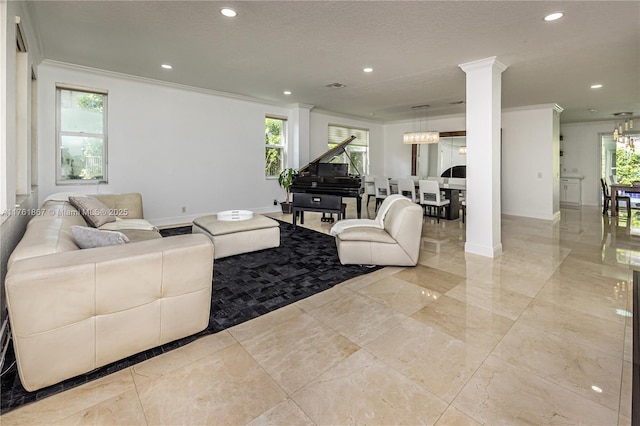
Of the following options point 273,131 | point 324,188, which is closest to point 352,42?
point 324,188

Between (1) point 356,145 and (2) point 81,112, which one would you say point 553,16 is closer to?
(2) point 81,112

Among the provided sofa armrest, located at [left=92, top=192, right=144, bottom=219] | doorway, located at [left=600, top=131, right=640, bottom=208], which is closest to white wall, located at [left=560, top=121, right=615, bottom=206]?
doorway, located at [left=600, top=131, right=640, bottom=208]

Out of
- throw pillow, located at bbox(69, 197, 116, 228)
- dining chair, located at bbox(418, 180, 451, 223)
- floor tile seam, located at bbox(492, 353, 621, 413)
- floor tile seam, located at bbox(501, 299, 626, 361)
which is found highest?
dining chair, located at bbox(418, 180, 451, 223)

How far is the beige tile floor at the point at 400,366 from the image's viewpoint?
147 centimetres

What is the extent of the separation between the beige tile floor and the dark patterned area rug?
0.33 feet

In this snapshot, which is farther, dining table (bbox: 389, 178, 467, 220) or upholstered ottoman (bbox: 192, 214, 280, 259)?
dining table (bbox: 389, 178, 467, 220)

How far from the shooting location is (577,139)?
9195 mm

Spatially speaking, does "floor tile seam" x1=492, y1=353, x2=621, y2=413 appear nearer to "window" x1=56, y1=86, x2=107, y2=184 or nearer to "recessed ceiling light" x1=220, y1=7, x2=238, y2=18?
"recessed ceiling light" x1=220, y1=7, x2=238, y2=18

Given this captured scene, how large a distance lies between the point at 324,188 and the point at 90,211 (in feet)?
11.5

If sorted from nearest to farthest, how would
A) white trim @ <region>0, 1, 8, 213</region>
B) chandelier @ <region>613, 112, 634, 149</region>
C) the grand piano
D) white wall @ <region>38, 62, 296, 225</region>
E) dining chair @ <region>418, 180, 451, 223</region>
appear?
1. white trim @ <region>0, 1, 8, 213</region>
2. white wall @ <region>38, 62, 296, 225</region>
3. the grand piano
4. chandelier @ <region>613, 112, 634, 149</region>
5. dining chair @ <region>418, 180, 451, 223</region>

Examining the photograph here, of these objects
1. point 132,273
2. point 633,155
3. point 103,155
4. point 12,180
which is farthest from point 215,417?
point 633,155

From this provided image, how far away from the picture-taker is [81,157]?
16.2 feet

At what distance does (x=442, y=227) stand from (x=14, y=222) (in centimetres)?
600

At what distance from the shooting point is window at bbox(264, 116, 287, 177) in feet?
24.1
